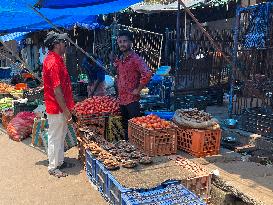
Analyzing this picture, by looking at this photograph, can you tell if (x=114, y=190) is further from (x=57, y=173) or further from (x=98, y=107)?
(x=98, y=107)

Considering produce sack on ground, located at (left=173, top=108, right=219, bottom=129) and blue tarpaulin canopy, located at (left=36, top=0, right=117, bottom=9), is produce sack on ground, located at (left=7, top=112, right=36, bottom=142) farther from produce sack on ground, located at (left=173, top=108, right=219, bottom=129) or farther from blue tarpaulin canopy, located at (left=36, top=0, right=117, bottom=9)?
produce sack on ground, located at (left=173, top=108, right=219, bottom=129)

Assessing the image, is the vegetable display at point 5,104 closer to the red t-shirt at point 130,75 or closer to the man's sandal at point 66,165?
the man's sandal at point 66,165

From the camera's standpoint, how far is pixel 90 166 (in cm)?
550

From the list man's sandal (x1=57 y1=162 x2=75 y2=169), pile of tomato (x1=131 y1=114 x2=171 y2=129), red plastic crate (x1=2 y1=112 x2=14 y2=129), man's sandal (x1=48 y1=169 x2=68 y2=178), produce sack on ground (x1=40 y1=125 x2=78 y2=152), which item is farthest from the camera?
red plastic crate (x1=2 y1=112 x2=14 y2=129)

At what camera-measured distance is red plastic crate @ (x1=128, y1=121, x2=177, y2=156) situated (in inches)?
209

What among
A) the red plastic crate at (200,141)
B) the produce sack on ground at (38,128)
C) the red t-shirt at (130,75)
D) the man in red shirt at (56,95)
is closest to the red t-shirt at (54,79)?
the man in red shirt at (56,95)

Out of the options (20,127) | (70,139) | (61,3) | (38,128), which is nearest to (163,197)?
(70,139)

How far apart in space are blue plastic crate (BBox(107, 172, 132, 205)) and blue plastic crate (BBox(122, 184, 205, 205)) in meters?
0.13

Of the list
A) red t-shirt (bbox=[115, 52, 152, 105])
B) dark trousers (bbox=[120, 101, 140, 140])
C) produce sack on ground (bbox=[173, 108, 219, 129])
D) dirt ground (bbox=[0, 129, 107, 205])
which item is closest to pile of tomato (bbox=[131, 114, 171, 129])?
produce sack on ground (bbox=[173, 108, 219, 129])

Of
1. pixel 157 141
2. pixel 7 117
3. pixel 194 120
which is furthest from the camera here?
pixel 7 117

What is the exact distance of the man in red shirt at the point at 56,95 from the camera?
5.42 m

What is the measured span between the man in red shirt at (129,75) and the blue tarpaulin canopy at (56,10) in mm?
1343

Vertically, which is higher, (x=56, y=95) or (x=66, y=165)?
(x=56, y=95)

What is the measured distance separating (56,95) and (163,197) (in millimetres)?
2426
